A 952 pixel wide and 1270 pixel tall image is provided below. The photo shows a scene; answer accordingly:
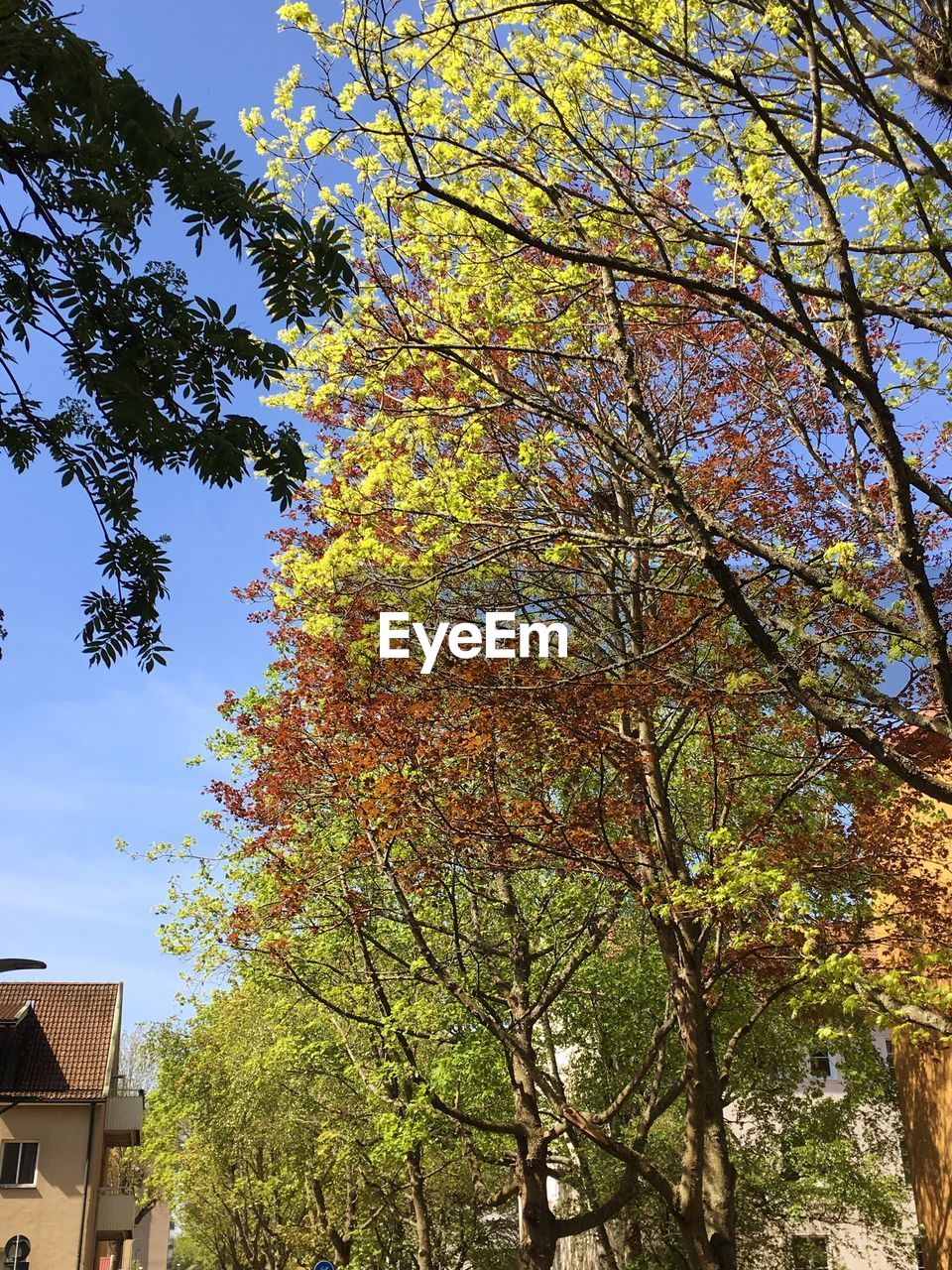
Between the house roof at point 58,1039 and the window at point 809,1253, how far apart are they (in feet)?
57.1

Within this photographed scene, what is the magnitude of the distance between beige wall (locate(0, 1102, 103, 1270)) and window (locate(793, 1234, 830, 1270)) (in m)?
17.4

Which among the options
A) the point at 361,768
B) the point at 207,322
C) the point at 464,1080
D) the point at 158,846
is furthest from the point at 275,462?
the point at 158,846

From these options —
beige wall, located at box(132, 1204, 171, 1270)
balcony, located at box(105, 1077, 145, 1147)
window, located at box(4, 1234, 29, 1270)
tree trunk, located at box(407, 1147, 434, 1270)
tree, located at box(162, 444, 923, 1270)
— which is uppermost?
tree, located at box(162, 444, 923, 1270)

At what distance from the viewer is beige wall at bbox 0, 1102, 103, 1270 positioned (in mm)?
27141

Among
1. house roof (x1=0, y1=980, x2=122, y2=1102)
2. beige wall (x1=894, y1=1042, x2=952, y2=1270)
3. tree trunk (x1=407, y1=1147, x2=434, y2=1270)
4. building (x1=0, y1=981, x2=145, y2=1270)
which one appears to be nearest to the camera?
beige wall (x1=894, y1=1042, x2=952, y2=1270)

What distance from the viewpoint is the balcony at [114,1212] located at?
2866cm

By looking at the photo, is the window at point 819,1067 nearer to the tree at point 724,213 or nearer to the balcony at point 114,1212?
the tree at point 724,213

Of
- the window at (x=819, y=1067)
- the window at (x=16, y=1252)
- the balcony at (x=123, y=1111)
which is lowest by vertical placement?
the window at (x=16, y=1252)

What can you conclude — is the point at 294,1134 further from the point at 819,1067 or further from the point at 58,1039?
the point at 819,1067

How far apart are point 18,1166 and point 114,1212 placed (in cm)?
290

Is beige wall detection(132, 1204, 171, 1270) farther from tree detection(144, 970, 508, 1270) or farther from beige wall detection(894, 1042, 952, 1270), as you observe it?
beige wall detection(894, 1042, 952, 1270)

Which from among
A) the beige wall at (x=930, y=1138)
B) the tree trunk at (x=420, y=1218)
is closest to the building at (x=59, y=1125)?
the tree trunk at (x=420, y=1218)

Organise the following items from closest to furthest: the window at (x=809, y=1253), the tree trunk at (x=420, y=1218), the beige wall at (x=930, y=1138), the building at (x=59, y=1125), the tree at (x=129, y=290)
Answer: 1. the tree at (x=129, y=290)
2. the beige wall at (x=930, y=1138)
3. the tree trunk at (x=420, y=1218)
4. the window at (x=809, y=1253)
5. the building at (x=59, y=1125)

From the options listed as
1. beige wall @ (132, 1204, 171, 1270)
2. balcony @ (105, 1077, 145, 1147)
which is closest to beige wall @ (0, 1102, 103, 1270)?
balcony @ (105, 1077, 145, 1147)
